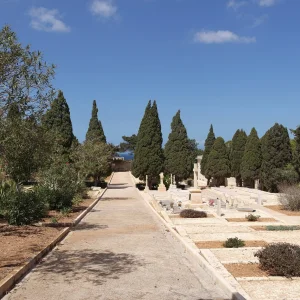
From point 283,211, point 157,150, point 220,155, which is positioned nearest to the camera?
point 283,211

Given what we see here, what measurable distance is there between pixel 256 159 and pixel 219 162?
6.61 metres

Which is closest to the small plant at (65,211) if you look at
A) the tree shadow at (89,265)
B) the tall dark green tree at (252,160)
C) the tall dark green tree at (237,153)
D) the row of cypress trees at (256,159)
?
the tree shadow at (89,265)

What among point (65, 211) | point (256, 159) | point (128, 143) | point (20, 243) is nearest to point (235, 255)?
point (20, 243)

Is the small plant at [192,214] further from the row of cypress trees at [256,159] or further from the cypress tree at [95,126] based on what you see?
the cypress tree at [95,126]

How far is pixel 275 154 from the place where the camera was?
3697 cm

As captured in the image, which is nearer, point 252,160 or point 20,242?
point 20,242

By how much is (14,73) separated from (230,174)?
4321 centimetres

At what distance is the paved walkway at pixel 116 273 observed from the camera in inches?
248

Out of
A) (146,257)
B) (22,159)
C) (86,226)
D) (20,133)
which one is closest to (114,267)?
(146,257)

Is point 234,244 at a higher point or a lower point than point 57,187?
lower

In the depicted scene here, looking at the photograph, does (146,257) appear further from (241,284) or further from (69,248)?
(241,284)

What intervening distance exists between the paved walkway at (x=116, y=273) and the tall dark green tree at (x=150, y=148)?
3242 cm

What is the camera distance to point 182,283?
7.04 metres

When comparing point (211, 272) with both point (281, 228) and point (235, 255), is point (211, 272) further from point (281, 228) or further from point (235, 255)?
point (281, 228)
